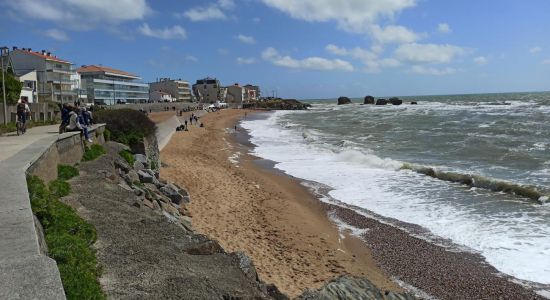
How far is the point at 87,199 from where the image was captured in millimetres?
7812

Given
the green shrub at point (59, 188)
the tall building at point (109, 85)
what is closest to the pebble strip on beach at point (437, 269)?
the green shrub at point (59, 188)

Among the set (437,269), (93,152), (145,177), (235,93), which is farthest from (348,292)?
(235,93)

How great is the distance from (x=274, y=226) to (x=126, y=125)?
8520 millimetres

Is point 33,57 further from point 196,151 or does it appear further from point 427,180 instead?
point 427,180

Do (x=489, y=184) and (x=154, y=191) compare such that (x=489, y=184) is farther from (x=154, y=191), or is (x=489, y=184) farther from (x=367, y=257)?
(x=154, y=191)

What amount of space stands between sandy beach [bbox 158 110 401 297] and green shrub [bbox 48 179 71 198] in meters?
3.35

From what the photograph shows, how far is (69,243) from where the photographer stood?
16.7 feet

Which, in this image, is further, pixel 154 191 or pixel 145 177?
pixel 145 177

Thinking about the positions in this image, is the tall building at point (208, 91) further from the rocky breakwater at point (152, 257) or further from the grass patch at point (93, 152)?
the rocky breakwater at point (152, 257)

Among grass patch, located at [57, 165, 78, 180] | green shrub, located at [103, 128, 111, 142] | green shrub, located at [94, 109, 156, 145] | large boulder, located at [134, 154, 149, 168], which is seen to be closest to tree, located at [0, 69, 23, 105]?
green shrub, located at [94, 109, 156, 145]

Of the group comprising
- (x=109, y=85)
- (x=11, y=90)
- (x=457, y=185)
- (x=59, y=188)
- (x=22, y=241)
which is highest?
(x=109, y=85)

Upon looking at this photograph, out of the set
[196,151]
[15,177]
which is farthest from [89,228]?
[196,151]

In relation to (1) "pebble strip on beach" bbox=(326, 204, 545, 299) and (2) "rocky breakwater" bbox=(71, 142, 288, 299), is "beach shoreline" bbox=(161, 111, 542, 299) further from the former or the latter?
(2) "rocky breakwater" bbox=(71, 142, 288, 299)

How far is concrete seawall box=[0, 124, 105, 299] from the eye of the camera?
128 inches
